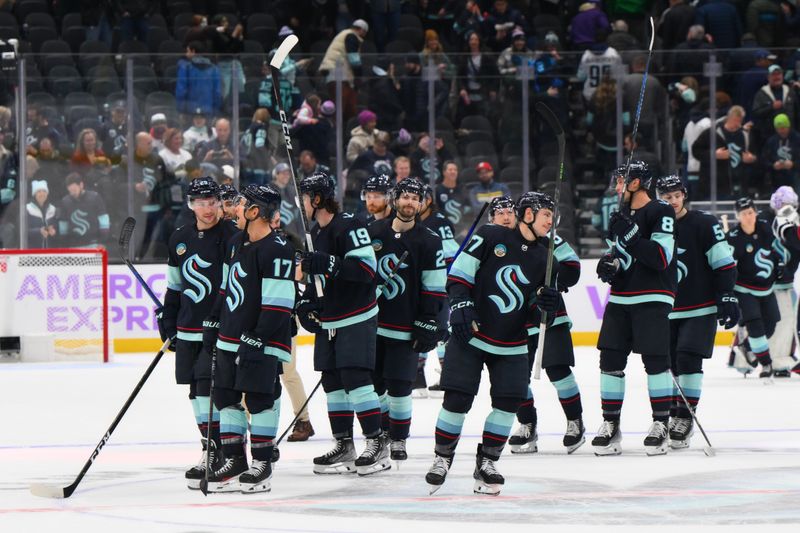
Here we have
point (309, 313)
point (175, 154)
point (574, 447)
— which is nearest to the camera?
point (309, 313)

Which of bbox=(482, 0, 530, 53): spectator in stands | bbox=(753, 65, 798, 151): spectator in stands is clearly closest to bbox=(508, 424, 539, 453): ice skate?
bbox=(753, 65, 798, 151): spectator in stands

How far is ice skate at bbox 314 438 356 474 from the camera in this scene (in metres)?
6.96

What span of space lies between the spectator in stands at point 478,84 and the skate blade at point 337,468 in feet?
25.9

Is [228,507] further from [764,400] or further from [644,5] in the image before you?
[644,5]

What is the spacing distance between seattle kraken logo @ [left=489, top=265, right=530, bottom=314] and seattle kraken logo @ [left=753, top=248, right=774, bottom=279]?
17.5ft

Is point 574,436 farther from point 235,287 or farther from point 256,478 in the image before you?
point 235,287

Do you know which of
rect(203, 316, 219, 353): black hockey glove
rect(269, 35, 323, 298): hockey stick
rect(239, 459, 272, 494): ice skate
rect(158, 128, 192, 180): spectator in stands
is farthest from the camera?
rect(158, 128, 192, 180): spectator in stands

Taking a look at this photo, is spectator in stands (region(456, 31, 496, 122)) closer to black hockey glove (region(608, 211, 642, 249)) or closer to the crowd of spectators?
the crowd of spectators

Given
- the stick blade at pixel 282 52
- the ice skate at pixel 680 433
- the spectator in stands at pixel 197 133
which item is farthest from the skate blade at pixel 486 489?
the spectator in stands at pixel 197 133

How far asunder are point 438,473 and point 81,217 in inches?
328

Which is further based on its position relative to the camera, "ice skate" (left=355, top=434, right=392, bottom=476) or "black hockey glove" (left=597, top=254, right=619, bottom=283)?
"black hockey glove" (left=597, top=254, right=619, bottom=283)

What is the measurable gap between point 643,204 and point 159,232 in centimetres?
708

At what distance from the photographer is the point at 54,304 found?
43.9 feet

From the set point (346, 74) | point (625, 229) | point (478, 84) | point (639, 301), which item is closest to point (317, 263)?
point (625, 229)
